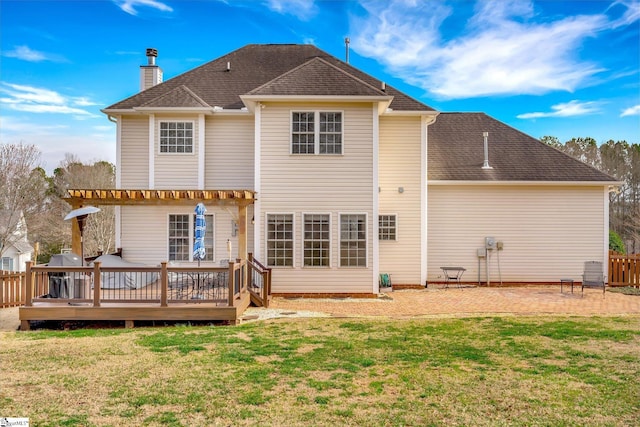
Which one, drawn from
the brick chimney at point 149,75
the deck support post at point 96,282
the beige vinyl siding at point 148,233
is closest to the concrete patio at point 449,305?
the deck support post at point 96,282

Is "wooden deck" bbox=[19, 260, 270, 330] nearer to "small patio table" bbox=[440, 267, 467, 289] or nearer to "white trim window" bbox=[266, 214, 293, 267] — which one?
"white trim window" bbox=[266, 214, 293, 267]

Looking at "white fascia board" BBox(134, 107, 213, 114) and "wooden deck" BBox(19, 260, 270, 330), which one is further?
"white fascia board" BBox(134, 107, 213, 114)

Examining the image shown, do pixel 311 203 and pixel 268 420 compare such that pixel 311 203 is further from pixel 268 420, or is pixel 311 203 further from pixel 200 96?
pixel 268 420

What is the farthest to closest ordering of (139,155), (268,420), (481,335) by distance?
(139,155), (481,335), (268,420)

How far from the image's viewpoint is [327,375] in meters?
6.05

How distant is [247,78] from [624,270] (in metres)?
15.4

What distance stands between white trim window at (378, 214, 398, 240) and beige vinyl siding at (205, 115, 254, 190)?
15.3 feet

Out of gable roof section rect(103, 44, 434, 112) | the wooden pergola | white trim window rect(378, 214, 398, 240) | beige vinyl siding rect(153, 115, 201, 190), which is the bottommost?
white trim window rect(378, 214, 398, 240)

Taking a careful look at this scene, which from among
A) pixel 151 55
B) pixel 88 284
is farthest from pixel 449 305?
pixel 151 55

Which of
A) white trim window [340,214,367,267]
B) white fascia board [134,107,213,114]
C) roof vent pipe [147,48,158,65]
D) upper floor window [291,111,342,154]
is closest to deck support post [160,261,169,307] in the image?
white trim window [340,214,367,267]

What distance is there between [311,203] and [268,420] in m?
9.08

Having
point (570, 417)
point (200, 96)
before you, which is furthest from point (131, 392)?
point (200, 96)

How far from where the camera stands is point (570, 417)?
4.68 meters

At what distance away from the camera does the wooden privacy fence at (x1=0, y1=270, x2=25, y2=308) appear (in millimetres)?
11781
